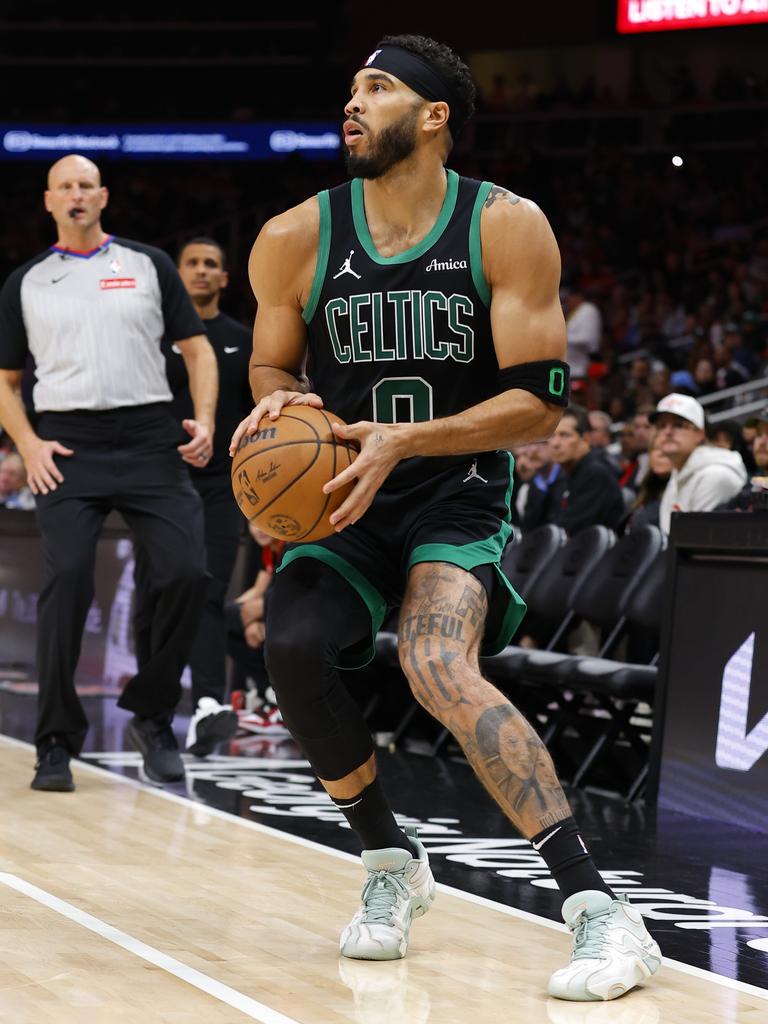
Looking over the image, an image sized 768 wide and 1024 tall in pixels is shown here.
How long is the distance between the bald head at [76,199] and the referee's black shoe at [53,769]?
193cm

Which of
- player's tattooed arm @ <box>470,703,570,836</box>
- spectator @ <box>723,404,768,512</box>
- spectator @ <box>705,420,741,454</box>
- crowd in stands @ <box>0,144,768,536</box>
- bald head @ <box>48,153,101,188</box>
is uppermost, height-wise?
crowd in stands @ <box>0,144,768,536</box>

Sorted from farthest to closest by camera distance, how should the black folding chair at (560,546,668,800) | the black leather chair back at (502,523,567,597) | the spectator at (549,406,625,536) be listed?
the spectator at (549,406,625,536) → the black leather chair back at (502,523,567,597) → the black folding chair at (560,546,668,800)

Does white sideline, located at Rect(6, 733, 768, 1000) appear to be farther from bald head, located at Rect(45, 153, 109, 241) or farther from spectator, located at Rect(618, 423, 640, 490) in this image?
spectator, located at Rect(618, 423, 640, 490)

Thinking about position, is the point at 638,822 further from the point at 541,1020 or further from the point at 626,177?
the point at 626,177

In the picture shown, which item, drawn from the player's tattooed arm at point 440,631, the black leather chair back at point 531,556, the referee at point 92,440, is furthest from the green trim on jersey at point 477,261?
the black leather chair back at point 531,556

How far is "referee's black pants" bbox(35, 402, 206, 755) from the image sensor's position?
19.4ft

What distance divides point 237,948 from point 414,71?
2.03 m

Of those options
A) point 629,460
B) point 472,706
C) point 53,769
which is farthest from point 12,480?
point 472,706

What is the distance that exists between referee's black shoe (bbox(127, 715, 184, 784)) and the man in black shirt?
2.29ft

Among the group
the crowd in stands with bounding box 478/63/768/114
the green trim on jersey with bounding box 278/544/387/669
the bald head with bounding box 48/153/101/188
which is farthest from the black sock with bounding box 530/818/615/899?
the crowd in stands with bounding box 478/63/768/114

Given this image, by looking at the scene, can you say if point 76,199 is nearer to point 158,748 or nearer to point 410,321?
point 158,748

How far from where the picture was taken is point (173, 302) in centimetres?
619

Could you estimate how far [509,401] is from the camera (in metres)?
3.46

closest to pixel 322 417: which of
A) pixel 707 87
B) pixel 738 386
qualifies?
pixel 738 386
